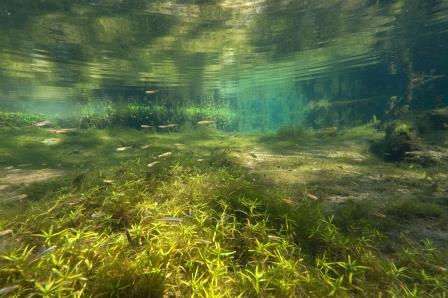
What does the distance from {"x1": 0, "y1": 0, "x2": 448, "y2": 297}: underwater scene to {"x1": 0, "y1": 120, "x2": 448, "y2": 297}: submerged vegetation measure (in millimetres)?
29

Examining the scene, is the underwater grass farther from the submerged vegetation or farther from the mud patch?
the mud patch

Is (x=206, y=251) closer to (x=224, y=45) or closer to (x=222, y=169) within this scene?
(x=222, y=169)

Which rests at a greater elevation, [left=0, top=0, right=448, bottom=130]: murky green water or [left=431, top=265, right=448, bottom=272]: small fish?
[left=0, top=0, right=448, bottom=130]: murky green water

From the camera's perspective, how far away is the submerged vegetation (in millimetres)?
3279

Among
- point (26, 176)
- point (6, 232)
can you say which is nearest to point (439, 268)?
point (6, 232)

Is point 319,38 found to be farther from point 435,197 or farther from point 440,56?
point 435,197

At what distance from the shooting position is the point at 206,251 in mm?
3994

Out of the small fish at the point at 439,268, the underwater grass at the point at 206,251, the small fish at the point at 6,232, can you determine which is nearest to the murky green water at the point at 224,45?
the underwater grass at the point at 206,251

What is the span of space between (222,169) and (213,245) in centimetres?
497

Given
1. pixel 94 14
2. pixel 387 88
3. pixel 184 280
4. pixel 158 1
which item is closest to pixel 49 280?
pixel 184 280

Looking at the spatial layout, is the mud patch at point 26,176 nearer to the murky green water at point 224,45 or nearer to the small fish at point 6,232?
the small fish at point 6,232

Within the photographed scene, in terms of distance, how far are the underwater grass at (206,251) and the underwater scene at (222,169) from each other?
0.09 ft

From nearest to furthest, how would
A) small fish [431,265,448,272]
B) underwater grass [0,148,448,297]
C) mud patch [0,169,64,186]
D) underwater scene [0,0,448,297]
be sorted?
underwater grass [0,148,448,297], underwater scene [0,0,448,297], small fish [431,265,448,272], mud patch [0,169,64,186]

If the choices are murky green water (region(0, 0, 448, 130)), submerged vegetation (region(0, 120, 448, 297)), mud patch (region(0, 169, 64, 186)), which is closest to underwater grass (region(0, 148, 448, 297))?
submerged vegetation (region(0, 120, 448, 297))
